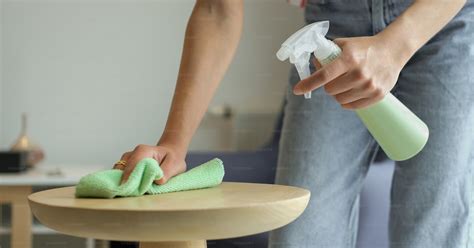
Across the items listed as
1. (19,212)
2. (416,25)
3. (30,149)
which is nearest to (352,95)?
(416,25)

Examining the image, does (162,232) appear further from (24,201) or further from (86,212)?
(24,201)

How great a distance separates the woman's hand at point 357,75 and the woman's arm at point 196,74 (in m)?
0.16

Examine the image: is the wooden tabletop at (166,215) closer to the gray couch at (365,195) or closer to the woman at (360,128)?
the woman at (360,128)

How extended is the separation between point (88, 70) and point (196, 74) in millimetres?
1699

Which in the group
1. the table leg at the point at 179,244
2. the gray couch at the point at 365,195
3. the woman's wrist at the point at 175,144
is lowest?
the gray couch at the point at 365,195

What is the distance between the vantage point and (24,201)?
1892 mm

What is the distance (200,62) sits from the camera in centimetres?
86

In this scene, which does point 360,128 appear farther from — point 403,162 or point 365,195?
point 365,195

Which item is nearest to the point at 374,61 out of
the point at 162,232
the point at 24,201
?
the point at 162,232

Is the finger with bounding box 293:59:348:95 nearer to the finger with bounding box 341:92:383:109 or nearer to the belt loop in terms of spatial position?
the finger with bounding box 341:92:383:109

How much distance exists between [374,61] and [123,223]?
306 millimetres

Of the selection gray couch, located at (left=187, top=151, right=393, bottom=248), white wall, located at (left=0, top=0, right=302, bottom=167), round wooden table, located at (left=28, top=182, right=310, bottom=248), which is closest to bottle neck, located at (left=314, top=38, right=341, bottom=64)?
round wooden table, located at (left=28, top=182, right=310, bottom=248)

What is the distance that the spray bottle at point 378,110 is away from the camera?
0.71m

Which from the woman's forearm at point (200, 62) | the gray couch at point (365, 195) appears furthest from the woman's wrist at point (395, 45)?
the gray couch at point (365, 195)
